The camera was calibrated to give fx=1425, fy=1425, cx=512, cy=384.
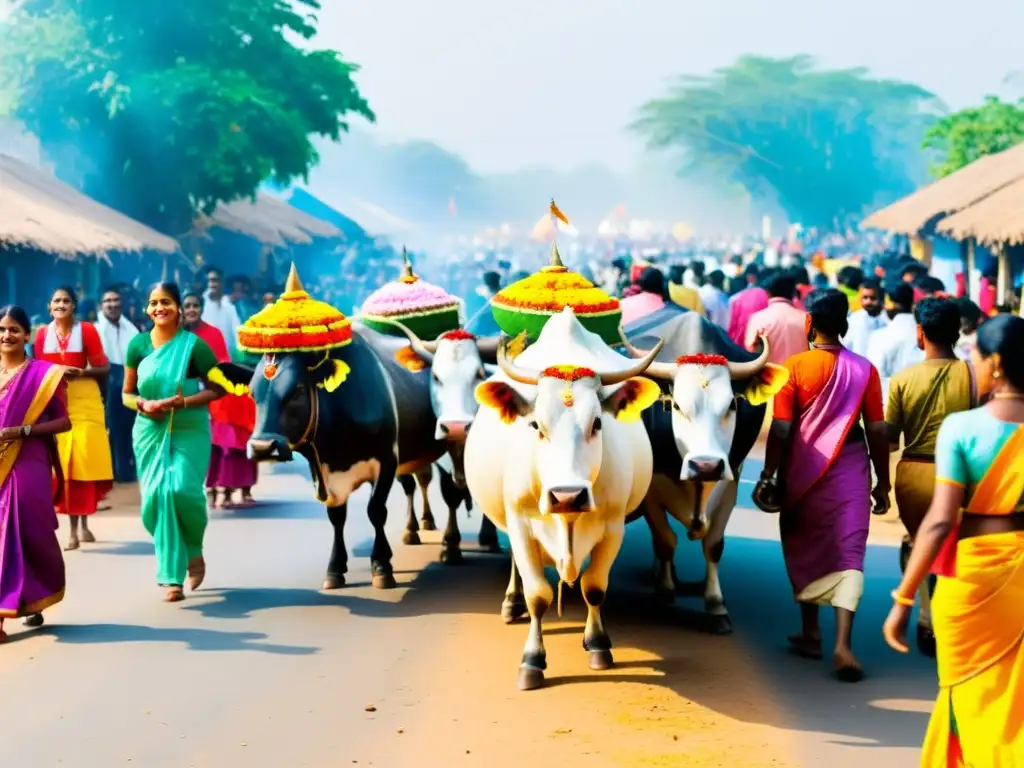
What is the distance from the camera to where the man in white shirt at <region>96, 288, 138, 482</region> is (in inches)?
494

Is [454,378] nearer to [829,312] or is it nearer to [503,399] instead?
[503,399]

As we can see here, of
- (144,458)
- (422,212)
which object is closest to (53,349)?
(144,458)

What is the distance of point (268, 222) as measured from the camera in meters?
33.4

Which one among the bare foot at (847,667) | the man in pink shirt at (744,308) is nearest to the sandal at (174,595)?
the bare foot at (847,667)

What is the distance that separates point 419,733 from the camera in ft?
19.8

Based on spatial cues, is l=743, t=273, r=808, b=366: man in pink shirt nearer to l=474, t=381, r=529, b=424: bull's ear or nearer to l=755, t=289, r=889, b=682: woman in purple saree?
l=755, t=289, r=889, b=682: woman in purple saree

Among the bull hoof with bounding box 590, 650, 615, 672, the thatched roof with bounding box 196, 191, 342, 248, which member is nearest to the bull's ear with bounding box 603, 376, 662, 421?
the bull hoof with bounding box 590, 650, 615, 672

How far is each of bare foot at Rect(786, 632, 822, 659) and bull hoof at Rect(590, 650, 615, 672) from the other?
3.35ft

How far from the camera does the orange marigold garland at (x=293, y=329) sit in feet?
27.9

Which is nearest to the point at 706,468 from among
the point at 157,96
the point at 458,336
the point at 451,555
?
the point at 458,336

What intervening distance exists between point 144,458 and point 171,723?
9.10ft

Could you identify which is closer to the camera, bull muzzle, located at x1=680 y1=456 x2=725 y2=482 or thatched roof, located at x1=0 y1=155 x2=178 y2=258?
bull muzzle, located at x1=680 y1=456 x2=725 y2=482

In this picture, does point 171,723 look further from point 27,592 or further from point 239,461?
point 239,461

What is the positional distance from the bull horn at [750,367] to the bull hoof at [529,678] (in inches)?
76.7
